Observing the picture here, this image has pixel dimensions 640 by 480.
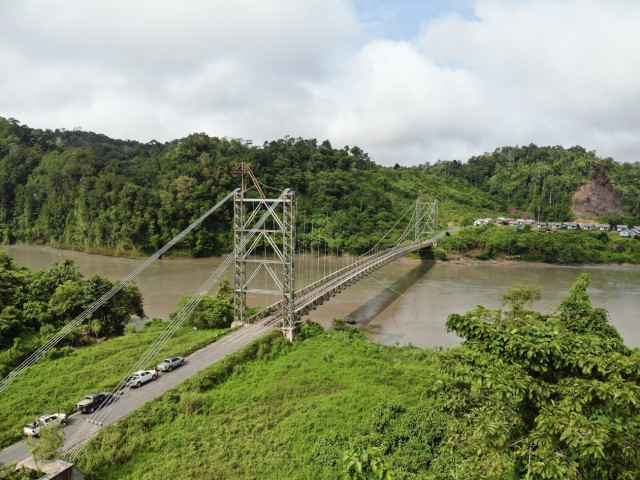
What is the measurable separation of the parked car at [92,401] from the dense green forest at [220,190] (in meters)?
20.2

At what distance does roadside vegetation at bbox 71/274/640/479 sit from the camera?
438 cm

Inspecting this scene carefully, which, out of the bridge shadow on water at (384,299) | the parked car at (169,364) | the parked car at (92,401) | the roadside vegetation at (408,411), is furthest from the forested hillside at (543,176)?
the parked car at (92,401)

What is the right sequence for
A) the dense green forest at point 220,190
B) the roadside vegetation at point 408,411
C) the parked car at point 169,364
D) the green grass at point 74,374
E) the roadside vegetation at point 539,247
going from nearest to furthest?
the roadside vegetation at point 408,411 → the green grass at point 74,374 → the parked car at point 169,364 → the roadside vegetation at point 539,247 → the dense green forest at point 220,190

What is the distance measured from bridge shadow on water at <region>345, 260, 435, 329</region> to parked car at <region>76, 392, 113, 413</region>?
12.0 meters

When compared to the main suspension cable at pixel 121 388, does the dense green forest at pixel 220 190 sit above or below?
above

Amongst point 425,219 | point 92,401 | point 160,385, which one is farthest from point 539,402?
point 425,219

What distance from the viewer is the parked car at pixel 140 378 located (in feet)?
34.8

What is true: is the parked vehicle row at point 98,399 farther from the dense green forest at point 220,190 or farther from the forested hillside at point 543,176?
the forested hillside at point 543,176

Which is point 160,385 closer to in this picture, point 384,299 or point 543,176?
point 384,299

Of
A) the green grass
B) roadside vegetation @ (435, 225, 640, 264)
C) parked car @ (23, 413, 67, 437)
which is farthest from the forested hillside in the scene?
parked car @ (23, 413, 67, 437)

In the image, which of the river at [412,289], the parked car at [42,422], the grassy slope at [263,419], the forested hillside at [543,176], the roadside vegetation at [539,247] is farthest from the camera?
the forested hillside at [543,176]

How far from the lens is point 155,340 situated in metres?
14.0

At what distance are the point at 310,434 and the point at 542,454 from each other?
564 cm

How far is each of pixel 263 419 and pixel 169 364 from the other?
363 cm
